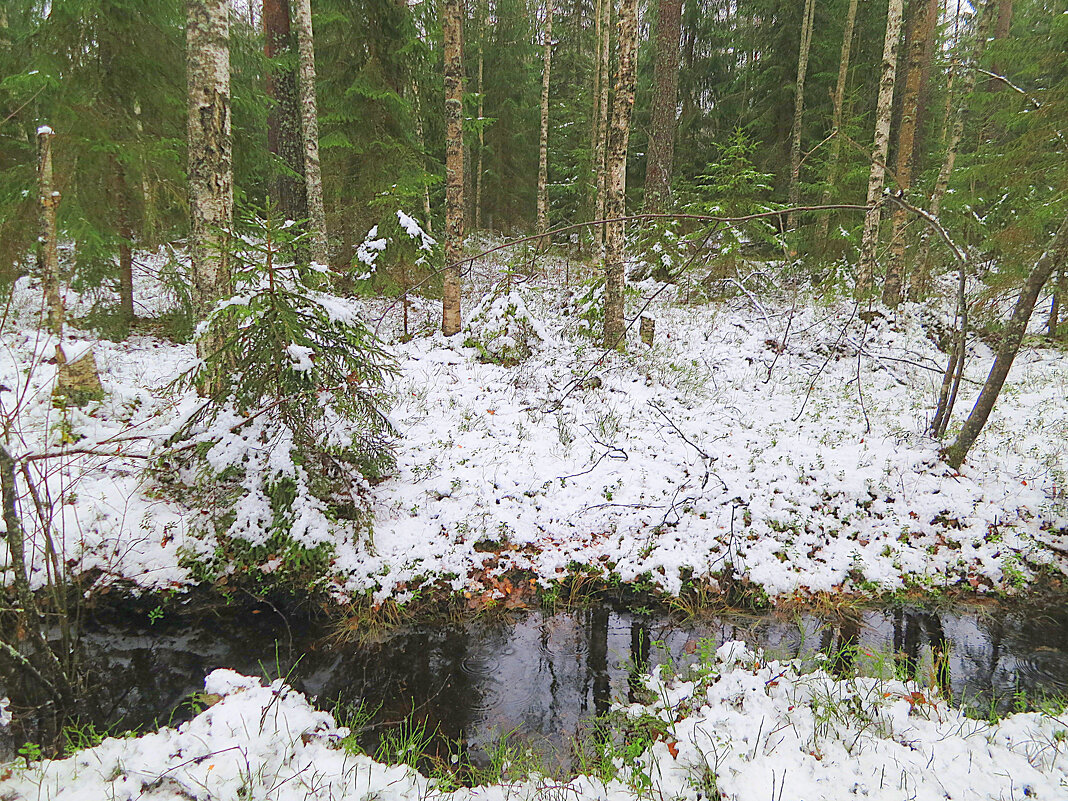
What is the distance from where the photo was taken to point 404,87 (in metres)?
12.4

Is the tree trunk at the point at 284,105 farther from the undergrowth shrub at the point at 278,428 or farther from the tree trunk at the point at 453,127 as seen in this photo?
the undergrowth shrub at the point at 278,428

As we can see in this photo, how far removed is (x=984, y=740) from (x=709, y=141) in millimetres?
19857

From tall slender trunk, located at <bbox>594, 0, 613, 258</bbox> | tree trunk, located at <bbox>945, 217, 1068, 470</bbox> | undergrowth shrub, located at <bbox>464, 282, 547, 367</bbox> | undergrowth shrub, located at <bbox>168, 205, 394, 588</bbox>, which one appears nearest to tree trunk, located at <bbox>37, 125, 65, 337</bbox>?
undergrowth shrub, located at <bbox>168, 205, 394, 588</bbox>

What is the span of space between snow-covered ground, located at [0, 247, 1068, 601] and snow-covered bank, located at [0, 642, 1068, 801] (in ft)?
4.97

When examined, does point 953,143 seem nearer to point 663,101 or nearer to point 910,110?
point 910,110

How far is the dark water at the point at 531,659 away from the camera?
3969mm

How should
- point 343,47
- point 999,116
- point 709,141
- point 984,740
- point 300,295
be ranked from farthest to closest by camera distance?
1. point 709,141
2. point 343,47
3. point 999,116
4. point 300,295
5. point 984,740

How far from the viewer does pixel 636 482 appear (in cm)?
630

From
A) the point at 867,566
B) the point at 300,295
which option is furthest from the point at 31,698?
the point at 867,566

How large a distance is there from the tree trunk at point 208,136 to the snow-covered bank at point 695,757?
366 centimetres

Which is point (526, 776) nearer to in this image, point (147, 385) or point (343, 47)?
point (147, 385)

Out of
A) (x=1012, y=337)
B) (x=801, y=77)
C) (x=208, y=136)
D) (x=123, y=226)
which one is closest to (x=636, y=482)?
(x=1012, y=337)

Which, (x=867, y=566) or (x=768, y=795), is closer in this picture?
(x=768, y=795)

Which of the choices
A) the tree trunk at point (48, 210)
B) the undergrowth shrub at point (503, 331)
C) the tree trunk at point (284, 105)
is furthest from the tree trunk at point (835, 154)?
the tree trunk at point (48, 210)
